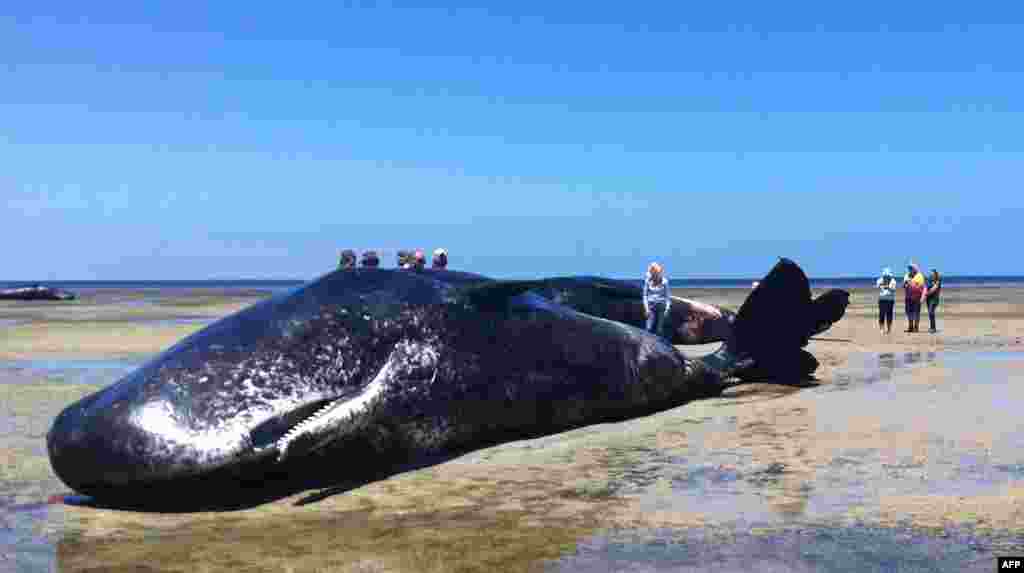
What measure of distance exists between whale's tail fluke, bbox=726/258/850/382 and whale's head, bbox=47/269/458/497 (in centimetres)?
481

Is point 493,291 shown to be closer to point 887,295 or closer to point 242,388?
point 242,388

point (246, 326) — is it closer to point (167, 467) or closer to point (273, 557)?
point (167, 467)

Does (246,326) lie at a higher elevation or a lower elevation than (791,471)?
higher

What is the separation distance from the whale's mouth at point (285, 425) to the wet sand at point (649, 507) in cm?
42

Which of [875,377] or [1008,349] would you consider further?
[1008,349]

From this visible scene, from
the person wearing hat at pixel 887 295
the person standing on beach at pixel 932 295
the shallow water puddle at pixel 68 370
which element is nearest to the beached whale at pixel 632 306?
the person wearing hat at pixel 887 295

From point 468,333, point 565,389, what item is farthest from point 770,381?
point 468,333

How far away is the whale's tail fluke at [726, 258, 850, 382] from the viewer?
11.7 metres

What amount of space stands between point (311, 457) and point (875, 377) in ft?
28.2

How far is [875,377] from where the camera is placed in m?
12.8

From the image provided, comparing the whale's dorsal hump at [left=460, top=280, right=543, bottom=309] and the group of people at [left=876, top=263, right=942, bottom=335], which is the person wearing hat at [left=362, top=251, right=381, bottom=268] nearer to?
the whale's dorsal hump at [left=460, top=280, right=543, bottom=309]

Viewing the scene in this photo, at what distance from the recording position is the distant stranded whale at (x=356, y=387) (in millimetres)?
6516

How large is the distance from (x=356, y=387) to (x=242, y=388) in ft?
3.03

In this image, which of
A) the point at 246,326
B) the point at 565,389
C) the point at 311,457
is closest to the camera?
the point at 311,457
